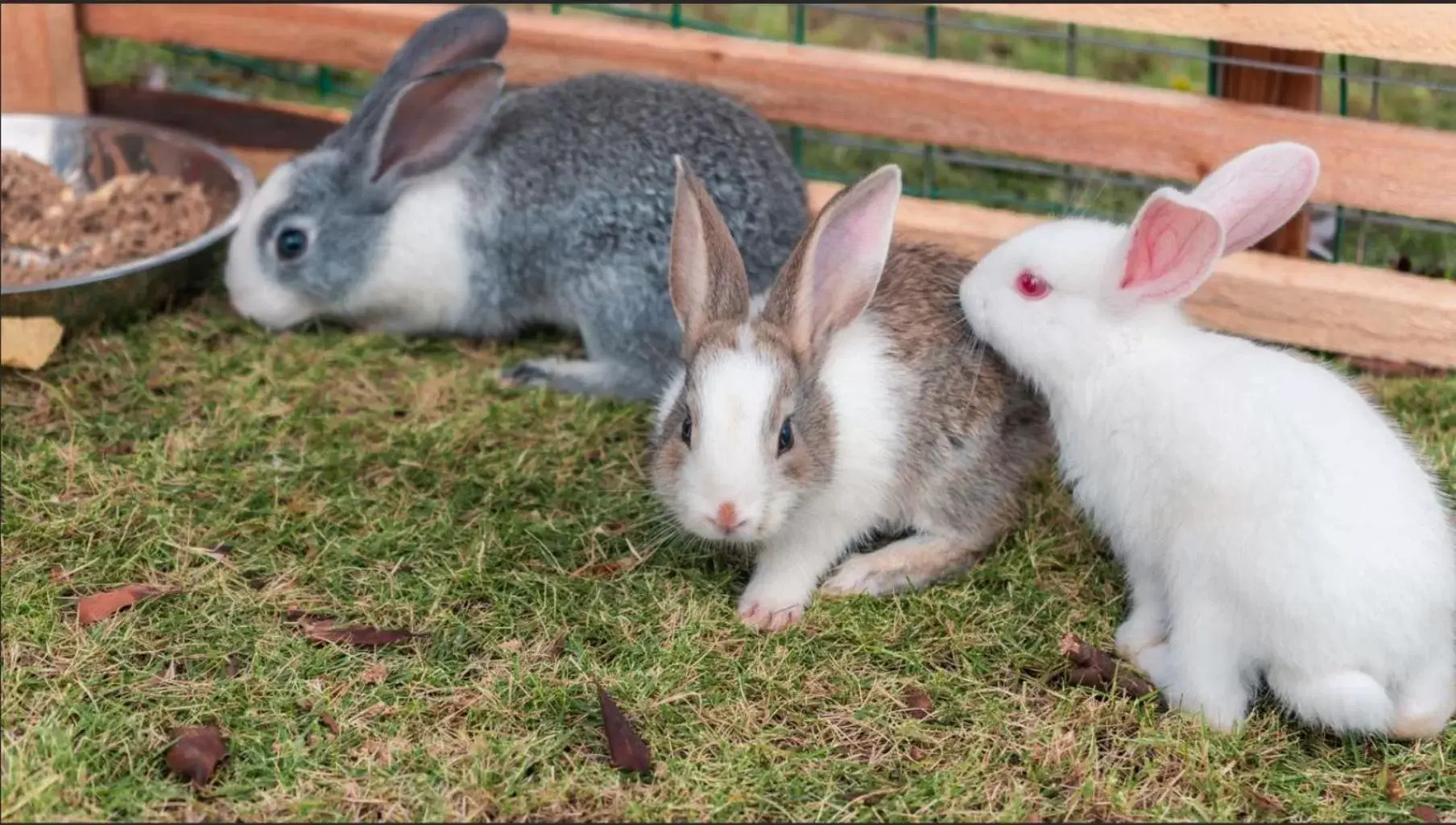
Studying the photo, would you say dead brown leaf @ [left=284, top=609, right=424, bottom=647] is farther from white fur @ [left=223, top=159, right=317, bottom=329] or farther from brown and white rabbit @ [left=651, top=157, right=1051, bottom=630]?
white fur @ [left=223, top=159, right=317, bottom=329]

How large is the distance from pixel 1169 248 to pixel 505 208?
1.96 meters

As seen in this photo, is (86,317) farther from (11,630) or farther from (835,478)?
(835,478)

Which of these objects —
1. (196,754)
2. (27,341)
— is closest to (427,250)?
(27,341)

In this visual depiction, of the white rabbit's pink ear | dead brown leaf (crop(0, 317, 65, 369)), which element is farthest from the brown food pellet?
the white rabbit's pink ear

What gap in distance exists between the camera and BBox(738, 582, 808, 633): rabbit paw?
346cm

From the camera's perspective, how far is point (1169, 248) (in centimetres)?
329

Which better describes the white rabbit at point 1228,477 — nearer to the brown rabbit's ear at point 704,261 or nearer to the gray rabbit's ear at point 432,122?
the brown rabbit's ear at point 704,261

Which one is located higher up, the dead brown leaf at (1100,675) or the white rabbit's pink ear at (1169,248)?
the white rabbit's pink ear at (1169,248)

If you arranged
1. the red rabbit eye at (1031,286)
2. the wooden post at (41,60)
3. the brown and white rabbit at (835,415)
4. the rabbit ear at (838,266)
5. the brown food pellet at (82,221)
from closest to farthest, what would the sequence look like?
the brown and white rabbit at (835,415)
the rabbit ear at (838,266)
the red rabbit eye at (1031,286)
the brown food pellet at (82,221)
the wooden post at (41,60)

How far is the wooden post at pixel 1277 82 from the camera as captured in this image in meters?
4.25

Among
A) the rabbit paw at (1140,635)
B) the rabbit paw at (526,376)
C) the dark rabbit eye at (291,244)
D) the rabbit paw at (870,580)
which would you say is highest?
the dark rabbit eye at (291,244)

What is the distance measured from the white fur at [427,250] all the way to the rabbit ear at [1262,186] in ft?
6.79

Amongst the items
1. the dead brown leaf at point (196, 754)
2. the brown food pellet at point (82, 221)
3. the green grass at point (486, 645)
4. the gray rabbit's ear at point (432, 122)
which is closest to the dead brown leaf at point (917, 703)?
the green grass at point (486, 645)

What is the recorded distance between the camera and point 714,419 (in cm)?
326
